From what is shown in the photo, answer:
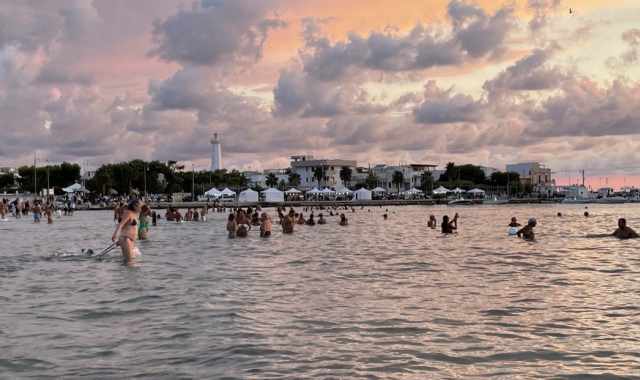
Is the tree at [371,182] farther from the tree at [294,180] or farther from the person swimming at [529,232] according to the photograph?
the person swimming at [529,232]

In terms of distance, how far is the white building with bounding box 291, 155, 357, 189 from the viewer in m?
157

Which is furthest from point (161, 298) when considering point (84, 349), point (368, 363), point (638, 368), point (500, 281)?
point (638, 368)

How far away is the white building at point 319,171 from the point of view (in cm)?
15688

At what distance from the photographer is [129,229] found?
17.5 metres

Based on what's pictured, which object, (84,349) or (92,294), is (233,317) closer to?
(84,349)

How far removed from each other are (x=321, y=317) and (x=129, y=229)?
29.4 feet

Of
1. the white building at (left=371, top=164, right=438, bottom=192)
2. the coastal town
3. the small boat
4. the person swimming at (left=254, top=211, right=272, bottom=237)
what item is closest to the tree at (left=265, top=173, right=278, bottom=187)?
the coastal town

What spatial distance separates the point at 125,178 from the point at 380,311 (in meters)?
108

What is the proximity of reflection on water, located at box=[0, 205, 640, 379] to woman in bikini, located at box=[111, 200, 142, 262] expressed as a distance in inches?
18.8

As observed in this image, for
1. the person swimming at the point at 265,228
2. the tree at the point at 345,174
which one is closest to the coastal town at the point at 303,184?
the tree at the point at 345,174

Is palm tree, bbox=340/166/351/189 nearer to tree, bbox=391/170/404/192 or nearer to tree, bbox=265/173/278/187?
tree, bbox=391/170/404/192

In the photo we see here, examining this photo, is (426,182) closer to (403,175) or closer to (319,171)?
(403,175)

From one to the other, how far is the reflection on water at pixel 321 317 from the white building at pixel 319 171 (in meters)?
137

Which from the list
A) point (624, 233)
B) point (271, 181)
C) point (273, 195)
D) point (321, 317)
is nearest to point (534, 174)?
point (271, 181)
